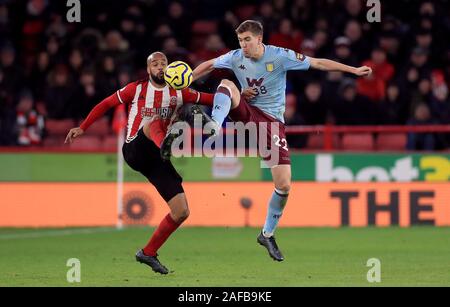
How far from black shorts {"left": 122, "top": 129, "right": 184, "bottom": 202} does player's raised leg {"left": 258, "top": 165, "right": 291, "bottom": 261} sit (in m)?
1.11

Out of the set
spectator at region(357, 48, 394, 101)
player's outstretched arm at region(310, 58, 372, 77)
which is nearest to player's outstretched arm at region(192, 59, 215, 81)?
player's outstretched arm at region(310, 58, 372, 77)

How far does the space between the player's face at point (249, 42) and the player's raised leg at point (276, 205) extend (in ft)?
4.08

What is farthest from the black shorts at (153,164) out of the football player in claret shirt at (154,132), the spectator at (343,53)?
the spectator at (343,53)

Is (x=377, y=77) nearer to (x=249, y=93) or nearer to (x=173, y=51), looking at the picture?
(x=173, y=51)

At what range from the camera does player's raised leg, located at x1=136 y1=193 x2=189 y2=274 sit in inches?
464

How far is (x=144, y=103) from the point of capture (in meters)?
11.9

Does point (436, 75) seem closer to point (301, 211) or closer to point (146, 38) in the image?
point (301, 211)

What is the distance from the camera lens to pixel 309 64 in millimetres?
12164

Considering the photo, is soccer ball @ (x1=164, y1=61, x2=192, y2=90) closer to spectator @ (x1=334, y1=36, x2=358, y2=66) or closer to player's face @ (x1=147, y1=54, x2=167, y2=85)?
player's face @ (x1=147, y1=54, x2=167, y2=85)

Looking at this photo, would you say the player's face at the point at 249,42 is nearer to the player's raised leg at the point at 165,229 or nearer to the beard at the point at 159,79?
the beard at the point at 159,79

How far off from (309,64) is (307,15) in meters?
9.33

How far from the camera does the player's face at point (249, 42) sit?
11.9 metres

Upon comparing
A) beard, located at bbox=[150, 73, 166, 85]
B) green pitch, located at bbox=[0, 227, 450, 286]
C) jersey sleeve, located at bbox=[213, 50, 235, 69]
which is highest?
jersey sleeve, located at bbox=[213, 50, 235, 69]
